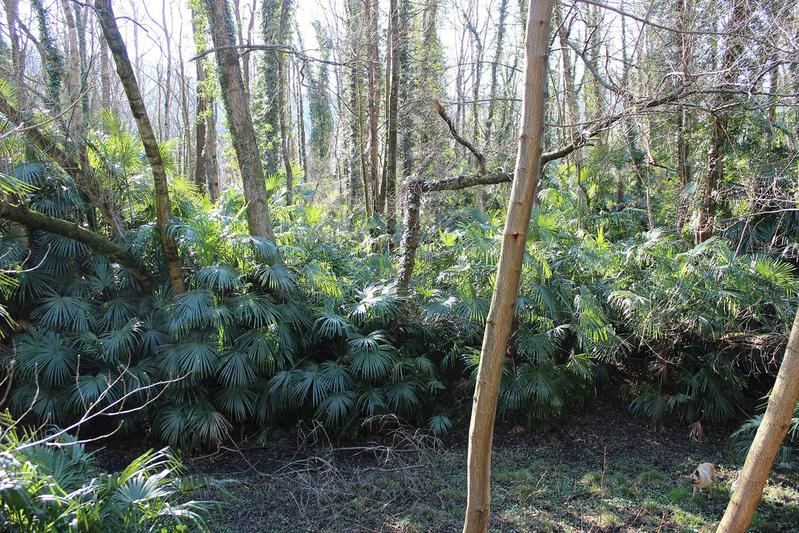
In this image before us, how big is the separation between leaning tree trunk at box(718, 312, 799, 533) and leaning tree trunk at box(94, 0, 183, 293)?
515 cm

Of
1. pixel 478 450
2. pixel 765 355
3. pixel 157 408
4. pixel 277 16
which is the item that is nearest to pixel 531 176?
pixel 478 450

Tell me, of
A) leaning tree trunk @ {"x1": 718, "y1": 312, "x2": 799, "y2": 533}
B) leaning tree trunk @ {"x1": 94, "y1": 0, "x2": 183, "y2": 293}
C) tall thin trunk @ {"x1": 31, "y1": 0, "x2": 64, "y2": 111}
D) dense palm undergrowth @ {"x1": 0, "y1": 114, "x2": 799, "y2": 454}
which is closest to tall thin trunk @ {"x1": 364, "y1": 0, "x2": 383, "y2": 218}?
dense palm undergrowth @ {"x1": 0, "y1": 114, "x2": 799, "y2": 454}

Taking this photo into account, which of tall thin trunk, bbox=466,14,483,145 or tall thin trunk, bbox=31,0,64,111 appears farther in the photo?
tall thin trunk, bbox=466,14,483,145

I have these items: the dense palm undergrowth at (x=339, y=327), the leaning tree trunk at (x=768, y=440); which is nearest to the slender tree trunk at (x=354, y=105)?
the dense palm undergrowth at (x=339, y=327)

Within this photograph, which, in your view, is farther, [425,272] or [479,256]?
[425,272]

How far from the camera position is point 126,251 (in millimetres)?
5652

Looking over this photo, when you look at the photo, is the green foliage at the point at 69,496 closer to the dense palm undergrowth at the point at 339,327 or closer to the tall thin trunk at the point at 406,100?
the dense palm undergrowth at the point at 339,327

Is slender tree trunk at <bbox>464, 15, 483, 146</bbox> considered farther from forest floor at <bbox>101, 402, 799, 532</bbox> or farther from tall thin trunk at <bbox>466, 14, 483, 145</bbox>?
forest floor at <bbox>101, 402, 799, 532</bbox>

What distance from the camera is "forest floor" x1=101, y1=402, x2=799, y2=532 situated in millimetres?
4113

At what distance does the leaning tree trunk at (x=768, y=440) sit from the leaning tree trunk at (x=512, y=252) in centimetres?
130

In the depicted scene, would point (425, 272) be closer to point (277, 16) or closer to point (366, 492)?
point (366, 492)

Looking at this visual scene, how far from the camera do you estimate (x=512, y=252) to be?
1.83m

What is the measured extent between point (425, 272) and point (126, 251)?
3406 millimetres

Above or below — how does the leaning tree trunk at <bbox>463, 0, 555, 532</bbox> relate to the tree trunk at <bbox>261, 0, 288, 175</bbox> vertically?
below
